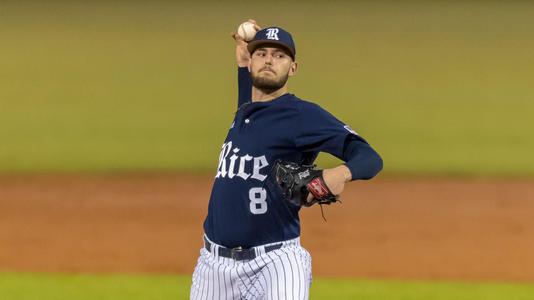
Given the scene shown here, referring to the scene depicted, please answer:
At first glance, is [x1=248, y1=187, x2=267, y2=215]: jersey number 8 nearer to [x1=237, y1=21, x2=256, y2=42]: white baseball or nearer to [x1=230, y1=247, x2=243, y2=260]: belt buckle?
[x1=230, y1=247, x2=243, y2=260]: belt buckle

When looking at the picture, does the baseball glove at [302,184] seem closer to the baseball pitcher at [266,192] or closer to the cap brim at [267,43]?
the baseball pitcher at [266,192]

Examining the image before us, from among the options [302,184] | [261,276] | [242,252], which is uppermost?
[302,184]

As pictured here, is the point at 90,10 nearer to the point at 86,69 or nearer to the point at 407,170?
the point at 86,69

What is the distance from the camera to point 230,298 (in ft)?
12.5

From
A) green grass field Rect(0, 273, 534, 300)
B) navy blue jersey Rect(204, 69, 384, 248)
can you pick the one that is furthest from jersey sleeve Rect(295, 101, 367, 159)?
green grass field Rect(0, 273, 534, 300)

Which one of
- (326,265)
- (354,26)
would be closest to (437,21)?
(354,26)

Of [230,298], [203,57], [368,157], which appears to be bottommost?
[230,298]

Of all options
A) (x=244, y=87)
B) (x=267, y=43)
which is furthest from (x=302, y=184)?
(x=244, y=87)

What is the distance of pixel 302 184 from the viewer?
3.46 meters

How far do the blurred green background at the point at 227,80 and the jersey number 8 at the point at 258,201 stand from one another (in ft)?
27.8

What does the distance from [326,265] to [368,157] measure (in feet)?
14.5

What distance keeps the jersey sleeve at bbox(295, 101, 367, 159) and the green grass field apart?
2.83m

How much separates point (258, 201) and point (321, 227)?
216 inches

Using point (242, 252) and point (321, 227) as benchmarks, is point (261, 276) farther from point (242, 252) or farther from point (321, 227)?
point (321, 227)
